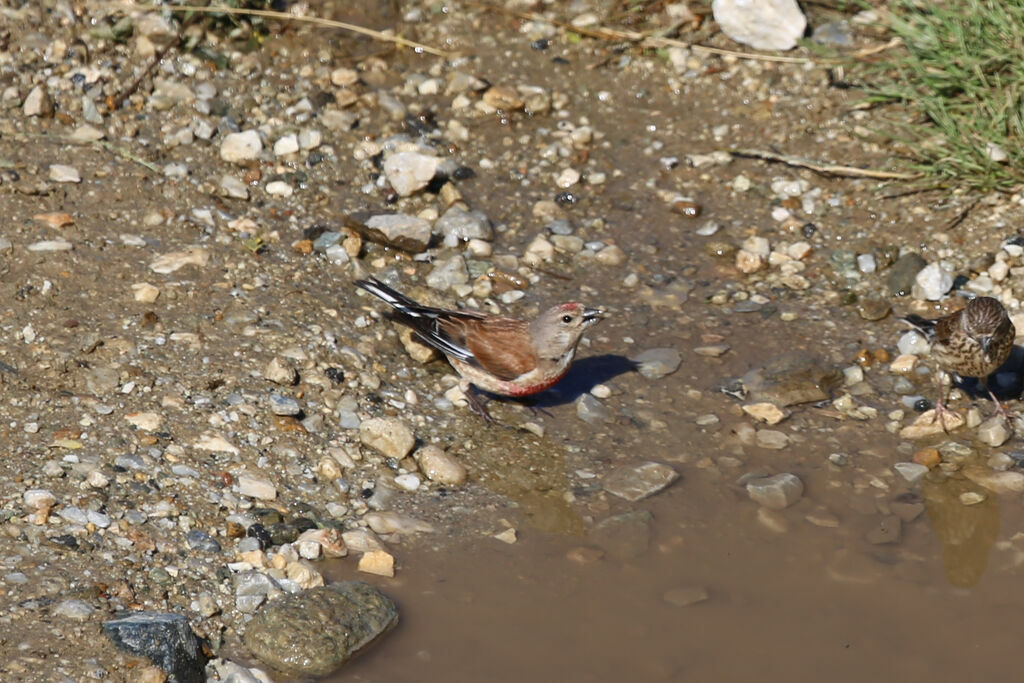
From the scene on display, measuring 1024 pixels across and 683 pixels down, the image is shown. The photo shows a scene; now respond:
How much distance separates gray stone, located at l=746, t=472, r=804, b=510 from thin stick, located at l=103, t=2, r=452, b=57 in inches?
167

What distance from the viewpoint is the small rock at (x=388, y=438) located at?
5.33 m

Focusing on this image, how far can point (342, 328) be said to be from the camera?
6016mm

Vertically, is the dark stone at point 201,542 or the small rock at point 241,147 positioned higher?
the small rock at point 241,147

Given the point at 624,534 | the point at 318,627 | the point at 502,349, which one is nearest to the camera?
the point at 318,627

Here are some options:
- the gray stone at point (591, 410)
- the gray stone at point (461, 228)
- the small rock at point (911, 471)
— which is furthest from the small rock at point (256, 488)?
the small rock at point (911, 471)

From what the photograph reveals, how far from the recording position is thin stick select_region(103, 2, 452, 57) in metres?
7.74

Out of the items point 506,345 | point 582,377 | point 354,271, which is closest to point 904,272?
point 582,377

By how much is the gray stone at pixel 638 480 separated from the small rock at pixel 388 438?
3.08ft

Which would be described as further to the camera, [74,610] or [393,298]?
[393,298]

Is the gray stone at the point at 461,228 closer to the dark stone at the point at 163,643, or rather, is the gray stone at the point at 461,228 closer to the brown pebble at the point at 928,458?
the brown pebble at the point at 928,458

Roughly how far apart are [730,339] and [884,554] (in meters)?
1.71

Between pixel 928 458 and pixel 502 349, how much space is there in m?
2.14

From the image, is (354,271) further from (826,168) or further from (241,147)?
(826,168)

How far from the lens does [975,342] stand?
18.5 ft
